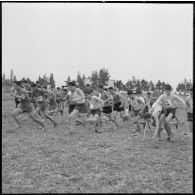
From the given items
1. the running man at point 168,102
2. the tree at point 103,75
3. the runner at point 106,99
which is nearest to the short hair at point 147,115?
the running man at point 168,102

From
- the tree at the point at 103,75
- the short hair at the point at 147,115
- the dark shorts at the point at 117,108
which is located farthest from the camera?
the tree at the point at 103,75

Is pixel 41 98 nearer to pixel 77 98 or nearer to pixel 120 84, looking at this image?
pixel 77 98

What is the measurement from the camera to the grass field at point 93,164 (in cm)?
440

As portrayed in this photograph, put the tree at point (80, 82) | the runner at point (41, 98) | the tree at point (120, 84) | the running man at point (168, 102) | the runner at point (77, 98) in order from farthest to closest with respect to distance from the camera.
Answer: the tree at point (120, 84), the tree at point (80, 82), the runner at point (41, 98), the runner at point (77, 98), the running man at point (168, 102)

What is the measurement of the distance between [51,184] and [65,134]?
4.56 m

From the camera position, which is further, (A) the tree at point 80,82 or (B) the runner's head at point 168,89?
(A) the tree at point 80,82

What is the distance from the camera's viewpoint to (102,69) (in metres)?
62.7

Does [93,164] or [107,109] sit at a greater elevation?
[107,109]

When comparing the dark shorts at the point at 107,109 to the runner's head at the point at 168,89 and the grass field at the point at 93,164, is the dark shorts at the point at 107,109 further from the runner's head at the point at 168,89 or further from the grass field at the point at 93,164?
the runner's head at the point at 168,89

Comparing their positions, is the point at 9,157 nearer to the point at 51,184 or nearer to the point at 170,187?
the point at 51,184

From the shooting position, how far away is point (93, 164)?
5.59 m

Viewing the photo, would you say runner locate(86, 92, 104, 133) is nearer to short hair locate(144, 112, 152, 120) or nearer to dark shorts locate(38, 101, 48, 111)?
short hair locate(144, 112, 152, 120)

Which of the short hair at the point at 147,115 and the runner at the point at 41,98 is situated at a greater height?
the runner at the point at 41,98

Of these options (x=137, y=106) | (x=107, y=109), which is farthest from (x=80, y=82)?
(x=137, y=106)
